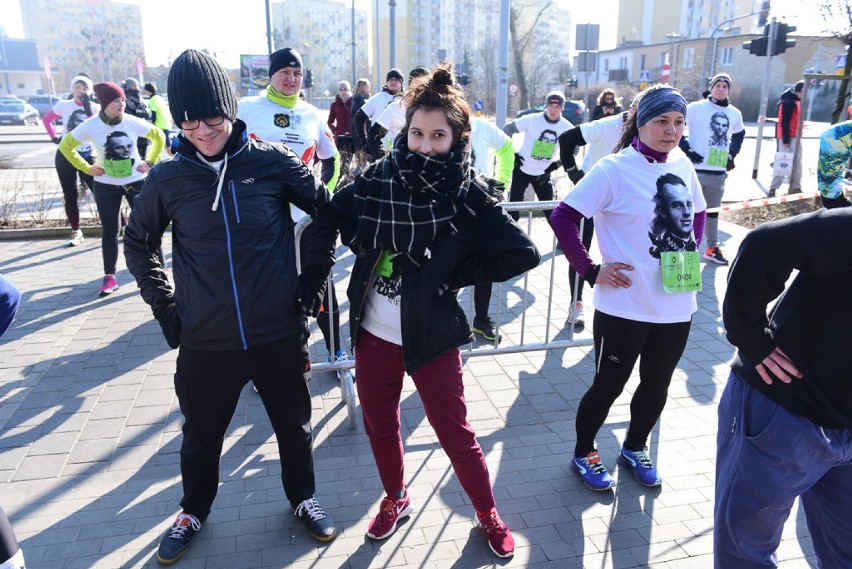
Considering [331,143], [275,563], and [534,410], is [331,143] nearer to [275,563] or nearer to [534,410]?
[534,410]

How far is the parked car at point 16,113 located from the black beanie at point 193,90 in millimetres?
39834

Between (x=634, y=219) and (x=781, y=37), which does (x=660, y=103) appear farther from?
(x=781, y=37)

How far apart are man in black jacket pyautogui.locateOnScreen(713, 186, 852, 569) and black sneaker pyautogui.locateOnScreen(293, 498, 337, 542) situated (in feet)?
5.53

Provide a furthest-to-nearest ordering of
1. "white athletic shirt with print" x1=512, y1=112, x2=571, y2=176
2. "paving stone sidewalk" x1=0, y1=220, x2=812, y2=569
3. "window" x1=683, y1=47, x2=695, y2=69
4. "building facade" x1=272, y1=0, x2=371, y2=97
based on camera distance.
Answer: "building facade" x1=272, y1=0, x2=371, y2=97, "window" x1=683, y1=47, x2=695, y2=69, "white athletic shirt with print" x1=512, y1=112, x2=571, y2=176, "paving stone sidewalk" x1=0, y1=220, x2=812, y2=569

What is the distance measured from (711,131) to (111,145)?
6.31 metres

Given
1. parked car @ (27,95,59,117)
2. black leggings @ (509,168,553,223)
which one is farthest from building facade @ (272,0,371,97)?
black leggings @ (509,168,553,223)

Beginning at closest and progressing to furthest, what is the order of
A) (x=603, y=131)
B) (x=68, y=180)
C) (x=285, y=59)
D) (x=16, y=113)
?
1. (x=285, y=59)
2. (x=603, y=131)
3. (x=68, y=180)
4. (x=16, y=113)

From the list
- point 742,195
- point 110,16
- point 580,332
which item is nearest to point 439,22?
point 110,16

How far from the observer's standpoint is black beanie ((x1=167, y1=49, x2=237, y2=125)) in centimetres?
260

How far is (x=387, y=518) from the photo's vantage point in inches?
122

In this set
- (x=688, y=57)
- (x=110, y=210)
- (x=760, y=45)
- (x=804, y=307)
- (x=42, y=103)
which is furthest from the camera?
(x=688, y=57)

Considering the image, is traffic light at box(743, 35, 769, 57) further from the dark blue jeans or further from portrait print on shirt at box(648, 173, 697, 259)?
the dark blue jeans

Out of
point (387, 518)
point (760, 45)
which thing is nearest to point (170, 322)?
point (387, 518)

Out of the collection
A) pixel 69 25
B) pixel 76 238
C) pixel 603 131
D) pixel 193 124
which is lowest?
pixel 76 238
